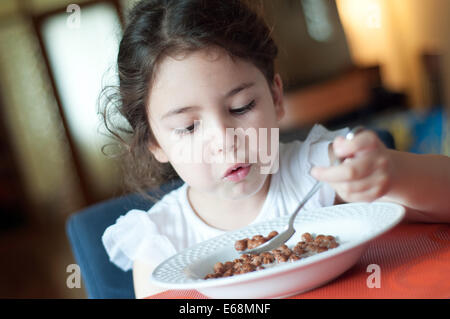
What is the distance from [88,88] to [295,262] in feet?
10.7

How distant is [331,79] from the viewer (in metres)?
3.83

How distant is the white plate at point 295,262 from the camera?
43 cm

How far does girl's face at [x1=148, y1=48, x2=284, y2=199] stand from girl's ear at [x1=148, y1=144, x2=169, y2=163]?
64mm

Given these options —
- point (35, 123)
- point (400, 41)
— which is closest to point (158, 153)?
point (400, 41)

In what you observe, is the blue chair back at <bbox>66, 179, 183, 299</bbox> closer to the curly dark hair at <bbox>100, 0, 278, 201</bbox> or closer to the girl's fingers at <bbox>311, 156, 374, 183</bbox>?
the curly dark hair at <bbox>100, 0, 278, 201</bbox>

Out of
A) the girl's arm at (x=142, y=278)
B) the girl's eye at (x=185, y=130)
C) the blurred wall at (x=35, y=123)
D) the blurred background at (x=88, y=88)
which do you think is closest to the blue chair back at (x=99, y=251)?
the girl's arm at (x=142, y=278)

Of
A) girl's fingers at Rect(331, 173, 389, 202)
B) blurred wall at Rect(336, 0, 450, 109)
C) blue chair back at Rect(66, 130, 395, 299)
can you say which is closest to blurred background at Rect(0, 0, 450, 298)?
blurred wall at Rect(336, 0, 450, 109)

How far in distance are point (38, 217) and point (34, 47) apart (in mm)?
1359

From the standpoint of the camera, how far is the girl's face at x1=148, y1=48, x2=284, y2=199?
0.66 meters

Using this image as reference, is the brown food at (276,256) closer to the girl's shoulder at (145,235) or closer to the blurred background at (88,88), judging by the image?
the girl's shoulder at (145,235)

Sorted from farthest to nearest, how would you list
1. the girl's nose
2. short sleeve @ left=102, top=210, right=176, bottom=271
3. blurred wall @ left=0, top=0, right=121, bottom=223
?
blurred wall @ left=0, top=0, right=121, bottom=223
short sleeve @ left=102, top=210, right=176, bottom=271
the girl's nose

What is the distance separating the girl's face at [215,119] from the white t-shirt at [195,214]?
0.07m

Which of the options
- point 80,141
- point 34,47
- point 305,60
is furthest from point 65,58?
point 305,60

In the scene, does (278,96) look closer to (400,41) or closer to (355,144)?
(355,144)
